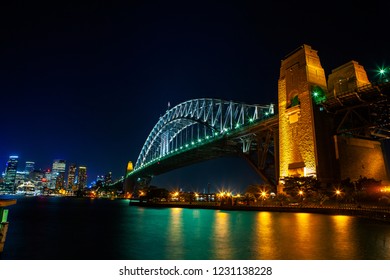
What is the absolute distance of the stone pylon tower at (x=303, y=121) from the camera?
25.5m

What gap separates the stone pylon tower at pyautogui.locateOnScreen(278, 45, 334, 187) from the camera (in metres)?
25.5

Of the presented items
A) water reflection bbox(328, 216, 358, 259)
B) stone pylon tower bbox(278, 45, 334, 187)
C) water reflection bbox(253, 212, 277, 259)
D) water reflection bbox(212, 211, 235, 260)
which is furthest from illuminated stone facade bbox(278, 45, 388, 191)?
water reflection bbox(212, 211, 235, 260)

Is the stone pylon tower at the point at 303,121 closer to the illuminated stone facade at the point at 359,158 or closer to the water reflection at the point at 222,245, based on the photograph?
the illuminated stone facade at the point at 359,158

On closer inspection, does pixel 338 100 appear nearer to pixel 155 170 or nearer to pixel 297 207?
pixel 297 207

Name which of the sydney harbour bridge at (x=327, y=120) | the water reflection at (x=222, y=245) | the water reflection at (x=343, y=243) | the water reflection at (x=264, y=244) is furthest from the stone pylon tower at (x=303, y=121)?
the water reflection at (x=222, y=245)

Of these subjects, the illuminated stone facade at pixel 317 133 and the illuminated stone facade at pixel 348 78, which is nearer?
the illuminated stone facade at pixel 317 133

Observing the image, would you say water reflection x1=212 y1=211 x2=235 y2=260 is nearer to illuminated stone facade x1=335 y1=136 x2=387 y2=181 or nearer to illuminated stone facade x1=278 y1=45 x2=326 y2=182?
illuminated stone facade x1=278 y1=45 x2=326 y2=182

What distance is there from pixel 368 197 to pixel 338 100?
25.9 ft

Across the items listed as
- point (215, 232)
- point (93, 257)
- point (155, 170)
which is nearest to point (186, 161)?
point (155, 170)

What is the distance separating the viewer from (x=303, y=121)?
27.0 metres

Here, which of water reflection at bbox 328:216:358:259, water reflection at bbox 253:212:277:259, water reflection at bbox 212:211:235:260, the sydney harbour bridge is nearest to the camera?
water reflection at bbox 328:216:358:259

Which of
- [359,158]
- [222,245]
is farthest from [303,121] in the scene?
[222,245]

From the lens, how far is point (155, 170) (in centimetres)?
7025

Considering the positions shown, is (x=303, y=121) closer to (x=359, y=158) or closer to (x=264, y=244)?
(x=359, y=158)
